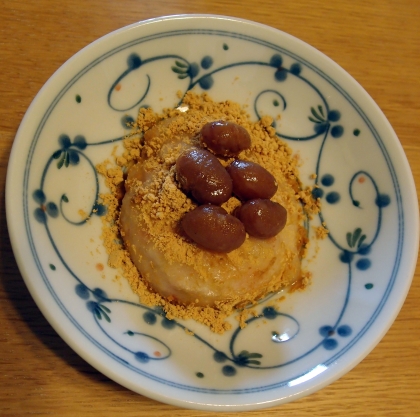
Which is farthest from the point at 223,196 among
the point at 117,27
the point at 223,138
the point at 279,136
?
the point at 117,27

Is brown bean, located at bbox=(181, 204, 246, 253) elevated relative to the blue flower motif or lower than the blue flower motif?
lower

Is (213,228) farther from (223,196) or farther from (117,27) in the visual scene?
(117,27)

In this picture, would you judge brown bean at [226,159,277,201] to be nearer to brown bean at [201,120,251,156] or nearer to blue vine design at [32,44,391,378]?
brown bean at [201,120,251,156]

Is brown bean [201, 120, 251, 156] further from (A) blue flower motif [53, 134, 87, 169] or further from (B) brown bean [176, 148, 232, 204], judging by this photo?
(A) blue flower motif [53, 134, 87, 169]

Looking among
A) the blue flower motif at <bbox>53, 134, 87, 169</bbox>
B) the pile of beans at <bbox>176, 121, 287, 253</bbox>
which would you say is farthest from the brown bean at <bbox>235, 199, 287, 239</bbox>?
the blue flower motif at <bbox>53, 134, 87, 169</bbox>

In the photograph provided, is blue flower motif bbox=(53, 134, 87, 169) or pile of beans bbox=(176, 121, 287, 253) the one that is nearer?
pile of beans bbox=(176, 121, 287, 253)

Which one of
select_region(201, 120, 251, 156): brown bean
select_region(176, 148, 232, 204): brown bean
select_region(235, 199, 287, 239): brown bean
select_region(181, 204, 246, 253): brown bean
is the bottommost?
select_region(181, 204, 246, 253): brown bean

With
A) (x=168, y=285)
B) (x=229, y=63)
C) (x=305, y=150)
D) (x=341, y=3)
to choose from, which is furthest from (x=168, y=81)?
(x=341, y=3)
